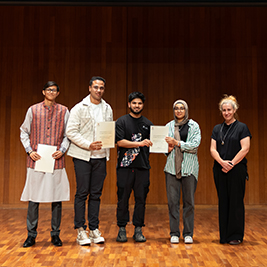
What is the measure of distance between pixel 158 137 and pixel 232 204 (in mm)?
972

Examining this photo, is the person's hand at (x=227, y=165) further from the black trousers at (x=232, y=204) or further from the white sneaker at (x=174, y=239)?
the white sneaker at (x=174, y=239)

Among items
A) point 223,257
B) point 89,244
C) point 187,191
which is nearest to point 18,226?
point 89,244

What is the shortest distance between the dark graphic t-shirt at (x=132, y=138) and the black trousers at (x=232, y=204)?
811 millimetres

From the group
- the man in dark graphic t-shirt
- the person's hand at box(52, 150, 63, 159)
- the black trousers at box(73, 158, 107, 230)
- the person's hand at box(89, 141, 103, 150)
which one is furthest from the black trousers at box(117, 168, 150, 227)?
the person's hand at box(52, 150, 63, 159)

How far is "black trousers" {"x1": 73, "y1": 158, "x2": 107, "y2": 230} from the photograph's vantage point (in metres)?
3.10

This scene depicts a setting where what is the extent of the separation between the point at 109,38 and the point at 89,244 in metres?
3.63

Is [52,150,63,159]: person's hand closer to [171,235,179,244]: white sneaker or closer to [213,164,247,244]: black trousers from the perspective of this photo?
[171,235,179,244]: white sneaker

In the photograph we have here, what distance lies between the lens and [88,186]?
3135 mm

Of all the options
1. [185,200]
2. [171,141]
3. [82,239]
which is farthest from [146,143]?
[82,239]

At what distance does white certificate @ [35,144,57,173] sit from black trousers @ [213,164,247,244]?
1.66 metres

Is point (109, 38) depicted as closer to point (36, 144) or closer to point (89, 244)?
point (36, 144)

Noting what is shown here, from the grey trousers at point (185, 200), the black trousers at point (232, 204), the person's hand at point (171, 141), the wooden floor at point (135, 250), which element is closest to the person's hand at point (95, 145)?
the person's hand at point (171, 141)

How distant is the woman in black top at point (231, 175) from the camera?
3131 mm

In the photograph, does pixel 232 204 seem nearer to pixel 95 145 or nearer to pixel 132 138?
pixel 132 138
